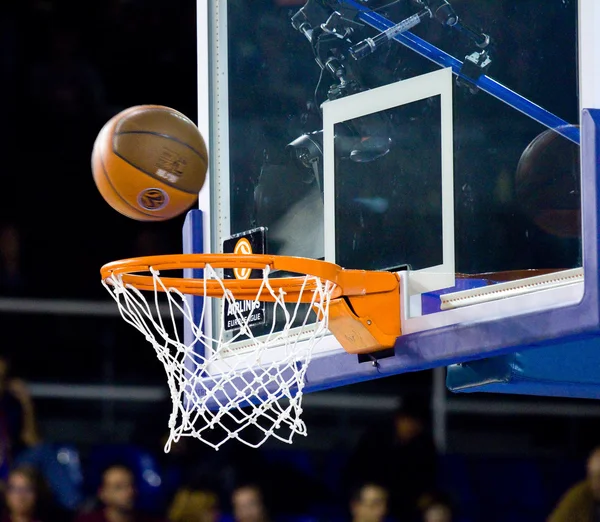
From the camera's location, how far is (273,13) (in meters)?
2.77

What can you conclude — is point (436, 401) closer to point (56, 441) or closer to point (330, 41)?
point (56, 441)

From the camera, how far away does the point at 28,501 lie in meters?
4.42

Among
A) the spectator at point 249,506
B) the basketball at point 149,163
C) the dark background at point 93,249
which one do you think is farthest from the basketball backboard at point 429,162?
the dark background at point 93,249

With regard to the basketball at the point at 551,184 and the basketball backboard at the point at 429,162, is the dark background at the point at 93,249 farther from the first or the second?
the basketball at the point at 551,184

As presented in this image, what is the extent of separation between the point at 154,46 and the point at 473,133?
4583 mm

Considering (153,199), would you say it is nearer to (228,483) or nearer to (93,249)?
(228,483)

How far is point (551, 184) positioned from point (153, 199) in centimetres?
91

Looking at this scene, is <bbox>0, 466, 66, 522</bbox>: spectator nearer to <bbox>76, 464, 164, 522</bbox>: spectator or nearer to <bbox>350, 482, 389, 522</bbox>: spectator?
<bbox>76, 464, 164, 522</bbox>: spectator

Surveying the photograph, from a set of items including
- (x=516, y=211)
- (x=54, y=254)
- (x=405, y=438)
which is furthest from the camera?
(x=54, y=254)

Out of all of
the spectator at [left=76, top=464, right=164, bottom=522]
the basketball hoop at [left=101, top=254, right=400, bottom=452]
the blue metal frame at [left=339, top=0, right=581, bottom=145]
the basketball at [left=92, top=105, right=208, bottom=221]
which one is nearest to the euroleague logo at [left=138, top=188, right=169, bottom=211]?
the basketball at [left=92, top=105, right=208, bottom=221]

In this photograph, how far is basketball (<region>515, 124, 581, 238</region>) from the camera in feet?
6.66

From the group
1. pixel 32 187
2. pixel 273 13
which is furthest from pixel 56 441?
pixel 273 13

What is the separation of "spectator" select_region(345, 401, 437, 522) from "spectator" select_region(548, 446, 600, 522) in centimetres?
56

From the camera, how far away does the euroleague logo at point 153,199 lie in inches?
96.3
